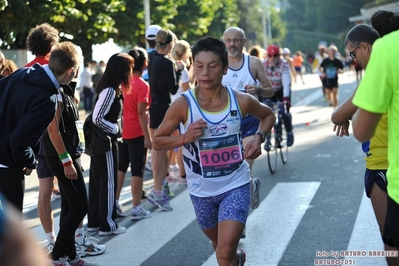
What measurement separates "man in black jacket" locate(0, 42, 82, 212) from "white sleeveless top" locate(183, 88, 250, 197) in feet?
3.35

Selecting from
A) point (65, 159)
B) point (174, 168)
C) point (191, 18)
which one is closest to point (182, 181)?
point (174, 168)

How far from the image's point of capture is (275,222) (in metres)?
7.77

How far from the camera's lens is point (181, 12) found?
32.9 m

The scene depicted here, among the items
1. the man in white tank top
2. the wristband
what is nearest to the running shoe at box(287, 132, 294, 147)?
the man in white tank top

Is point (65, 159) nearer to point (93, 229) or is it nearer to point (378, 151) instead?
point (93, 229)

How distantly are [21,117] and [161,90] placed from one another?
14.0ft

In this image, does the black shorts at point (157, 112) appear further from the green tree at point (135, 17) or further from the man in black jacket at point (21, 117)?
the green tree at point (135, 17)

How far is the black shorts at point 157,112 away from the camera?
918cm

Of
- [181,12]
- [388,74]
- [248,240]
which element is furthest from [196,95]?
[181,12]

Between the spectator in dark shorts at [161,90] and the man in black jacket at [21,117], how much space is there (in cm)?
359

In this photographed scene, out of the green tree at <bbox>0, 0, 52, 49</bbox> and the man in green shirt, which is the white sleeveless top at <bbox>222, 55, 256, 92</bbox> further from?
the green tree at <bbox>0, 0, 52, 49</bbox>

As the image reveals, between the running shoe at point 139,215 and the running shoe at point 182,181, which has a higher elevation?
the running shoe at point 139,215

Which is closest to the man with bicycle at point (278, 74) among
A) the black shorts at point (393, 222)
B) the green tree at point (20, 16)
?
the green tree at point (20, 16)

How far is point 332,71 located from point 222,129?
16980 millimetres
